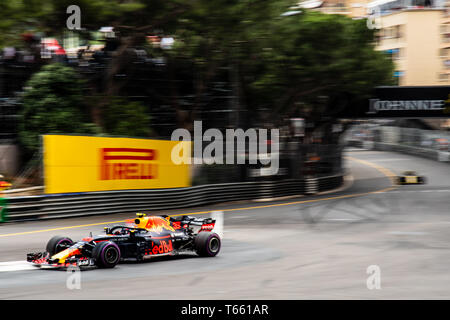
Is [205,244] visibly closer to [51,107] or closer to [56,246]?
[56,246]

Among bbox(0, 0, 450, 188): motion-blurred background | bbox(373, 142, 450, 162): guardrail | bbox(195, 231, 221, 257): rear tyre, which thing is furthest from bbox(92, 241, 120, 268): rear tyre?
bbox(373, 142, 450, 162): guardrail

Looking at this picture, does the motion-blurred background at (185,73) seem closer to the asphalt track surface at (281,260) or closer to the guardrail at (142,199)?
the guardrail at (142,199)

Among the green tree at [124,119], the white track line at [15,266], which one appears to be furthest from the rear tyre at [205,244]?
the green tree at [124,119]

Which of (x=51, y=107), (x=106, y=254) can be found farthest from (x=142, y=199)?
(x=106, y=254)

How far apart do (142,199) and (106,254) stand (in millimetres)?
12036

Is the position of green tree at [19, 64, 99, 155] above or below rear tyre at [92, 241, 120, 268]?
above

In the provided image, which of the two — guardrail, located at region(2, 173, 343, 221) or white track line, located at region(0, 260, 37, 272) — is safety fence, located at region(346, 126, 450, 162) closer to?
guardrail, located at region(2, 173, 343, 221)

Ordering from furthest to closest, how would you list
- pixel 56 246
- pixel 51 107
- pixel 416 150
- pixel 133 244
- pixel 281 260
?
pixel 416 150 < pixel 51 107 < pixel 281 260 < pixel 133 244 < pixel 56 246

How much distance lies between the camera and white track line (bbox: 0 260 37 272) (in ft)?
33.9

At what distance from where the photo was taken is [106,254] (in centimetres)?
1033

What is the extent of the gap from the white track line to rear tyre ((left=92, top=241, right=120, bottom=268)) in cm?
103

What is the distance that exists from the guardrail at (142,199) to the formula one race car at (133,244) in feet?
25.5

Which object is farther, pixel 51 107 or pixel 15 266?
pixel 51 107
